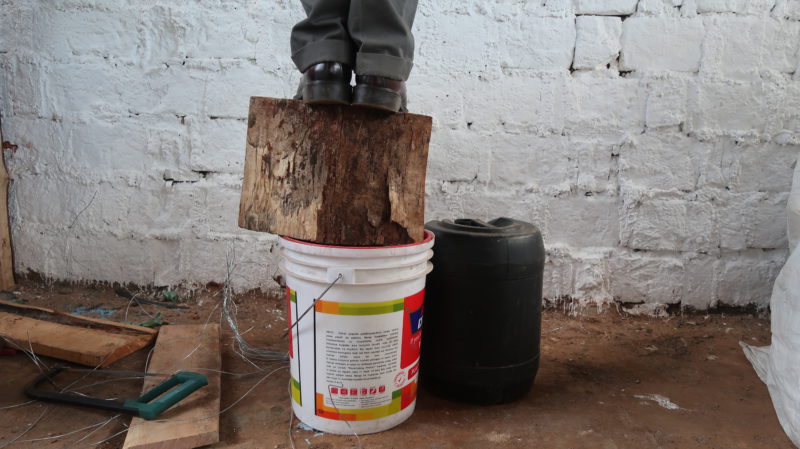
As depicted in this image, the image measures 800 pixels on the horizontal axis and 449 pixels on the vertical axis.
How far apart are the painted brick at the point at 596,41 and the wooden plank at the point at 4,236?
201 cm

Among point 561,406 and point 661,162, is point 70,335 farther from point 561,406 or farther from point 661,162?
point 661,162

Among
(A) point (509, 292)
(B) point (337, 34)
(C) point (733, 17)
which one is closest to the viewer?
(B) point (337, 34)

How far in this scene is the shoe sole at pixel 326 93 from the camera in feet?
3.22

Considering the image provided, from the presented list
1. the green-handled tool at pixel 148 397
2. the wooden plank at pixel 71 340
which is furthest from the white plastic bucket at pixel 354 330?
the wooden plank at pixel 71 340


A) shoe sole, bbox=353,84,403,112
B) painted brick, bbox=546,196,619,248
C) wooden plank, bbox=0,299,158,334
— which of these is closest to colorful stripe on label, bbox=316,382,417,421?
shoe sole, bbox=353,84,403,112

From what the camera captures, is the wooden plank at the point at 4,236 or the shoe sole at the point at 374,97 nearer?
the shoe sole at the point at 374,97

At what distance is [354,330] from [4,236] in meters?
1.59

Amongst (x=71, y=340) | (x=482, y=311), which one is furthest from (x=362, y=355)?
(x=71, y=340)

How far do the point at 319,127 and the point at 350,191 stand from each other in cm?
14

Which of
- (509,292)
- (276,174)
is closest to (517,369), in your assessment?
(509,292)

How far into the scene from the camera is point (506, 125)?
1.79 metres

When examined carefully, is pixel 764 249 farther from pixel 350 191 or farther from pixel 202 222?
pixel 202 222

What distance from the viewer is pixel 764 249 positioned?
1.83m

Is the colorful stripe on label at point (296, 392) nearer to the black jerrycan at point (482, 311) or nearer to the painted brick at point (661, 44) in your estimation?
the black jerrycan at point (482, 311)
